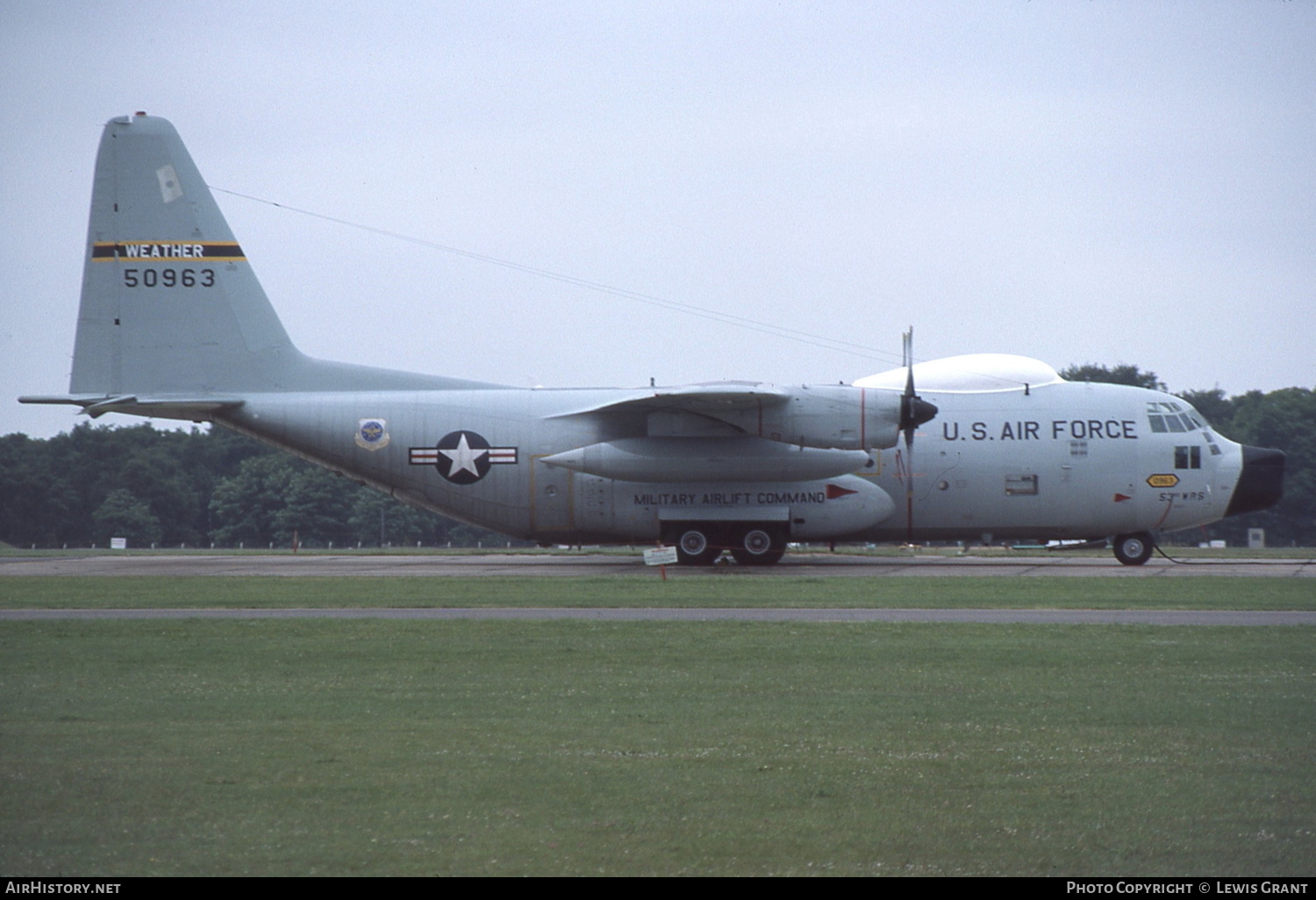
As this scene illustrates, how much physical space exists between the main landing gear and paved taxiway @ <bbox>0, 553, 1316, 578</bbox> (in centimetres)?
55

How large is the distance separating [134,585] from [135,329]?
8.17 metres

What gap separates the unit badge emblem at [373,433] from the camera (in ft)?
106

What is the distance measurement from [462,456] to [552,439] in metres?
2.46

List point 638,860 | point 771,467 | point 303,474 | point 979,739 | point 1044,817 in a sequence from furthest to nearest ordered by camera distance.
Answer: point 303,474 → point 771,467 → point 979,739 → point 1044,817 → point 638,860

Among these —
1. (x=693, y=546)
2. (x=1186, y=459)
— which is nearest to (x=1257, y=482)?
(x=1186, y=459)

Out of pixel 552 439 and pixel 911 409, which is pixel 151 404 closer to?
pixel 552 439

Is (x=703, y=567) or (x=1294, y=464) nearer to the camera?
(x=703, y=567)

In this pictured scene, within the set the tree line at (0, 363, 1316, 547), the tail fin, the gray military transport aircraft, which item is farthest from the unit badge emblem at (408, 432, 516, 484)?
the tree line at (0, 363, 1316, 547)

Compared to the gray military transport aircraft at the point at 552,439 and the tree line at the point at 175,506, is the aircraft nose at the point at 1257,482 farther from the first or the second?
the tree line at the point at 175,506

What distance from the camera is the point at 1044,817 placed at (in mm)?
7812

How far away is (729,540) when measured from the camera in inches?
1283

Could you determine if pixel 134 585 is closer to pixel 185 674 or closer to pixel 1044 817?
pixel 185 674

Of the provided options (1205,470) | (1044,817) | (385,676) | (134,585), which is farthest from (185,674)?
(1205,470)

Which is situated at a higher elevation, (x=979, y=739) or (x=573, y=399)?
(x=573, y=399)
